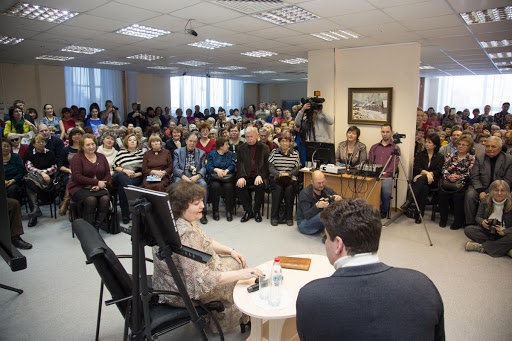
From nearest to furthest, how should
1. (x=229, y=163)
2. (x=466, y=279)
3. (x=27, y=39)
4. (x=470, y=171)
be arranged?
(x=466, y=279)
(x=470, y=171)
(x=229, y=163)
(x=27, y=39)

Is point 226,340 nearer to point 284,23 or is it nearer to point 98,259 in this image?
point 98,259

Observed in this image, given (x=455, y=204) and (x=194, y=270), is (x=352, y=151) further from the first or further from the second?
(x=194, y=270)

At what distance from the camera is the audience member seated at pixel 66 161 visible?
5.14m

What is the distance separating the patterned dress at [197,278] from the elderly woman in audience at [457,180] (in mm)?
3621

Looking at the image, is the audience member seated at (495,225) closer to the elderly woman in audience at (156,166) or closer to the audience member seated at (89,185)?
the elderly woman in audience at (156,166)

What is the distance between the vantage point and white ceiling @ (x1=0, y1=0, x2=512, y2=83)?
13.1 ft

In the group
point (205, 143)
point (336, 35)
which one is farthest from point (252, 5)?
point (205, 143)

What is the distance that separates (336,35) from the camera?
551cm

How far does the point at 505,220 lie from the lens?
3998mm

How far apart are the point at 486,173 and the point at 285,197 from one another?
8.70 feet

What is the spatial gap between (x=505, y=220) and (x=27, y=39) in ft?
25.0

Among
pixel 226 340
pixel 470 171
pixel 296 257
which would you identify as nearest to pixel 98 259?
pixel 226 340

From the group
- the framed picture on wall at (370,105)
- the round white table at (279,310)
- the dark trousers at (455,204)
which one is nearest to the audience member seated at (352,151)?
the framed picture on wall at (370,105)

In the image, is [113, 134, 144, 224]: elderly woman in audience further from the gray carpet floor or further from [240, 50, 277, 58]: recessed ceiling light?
[240, 50, 277, 58]: recessed ceiling light
